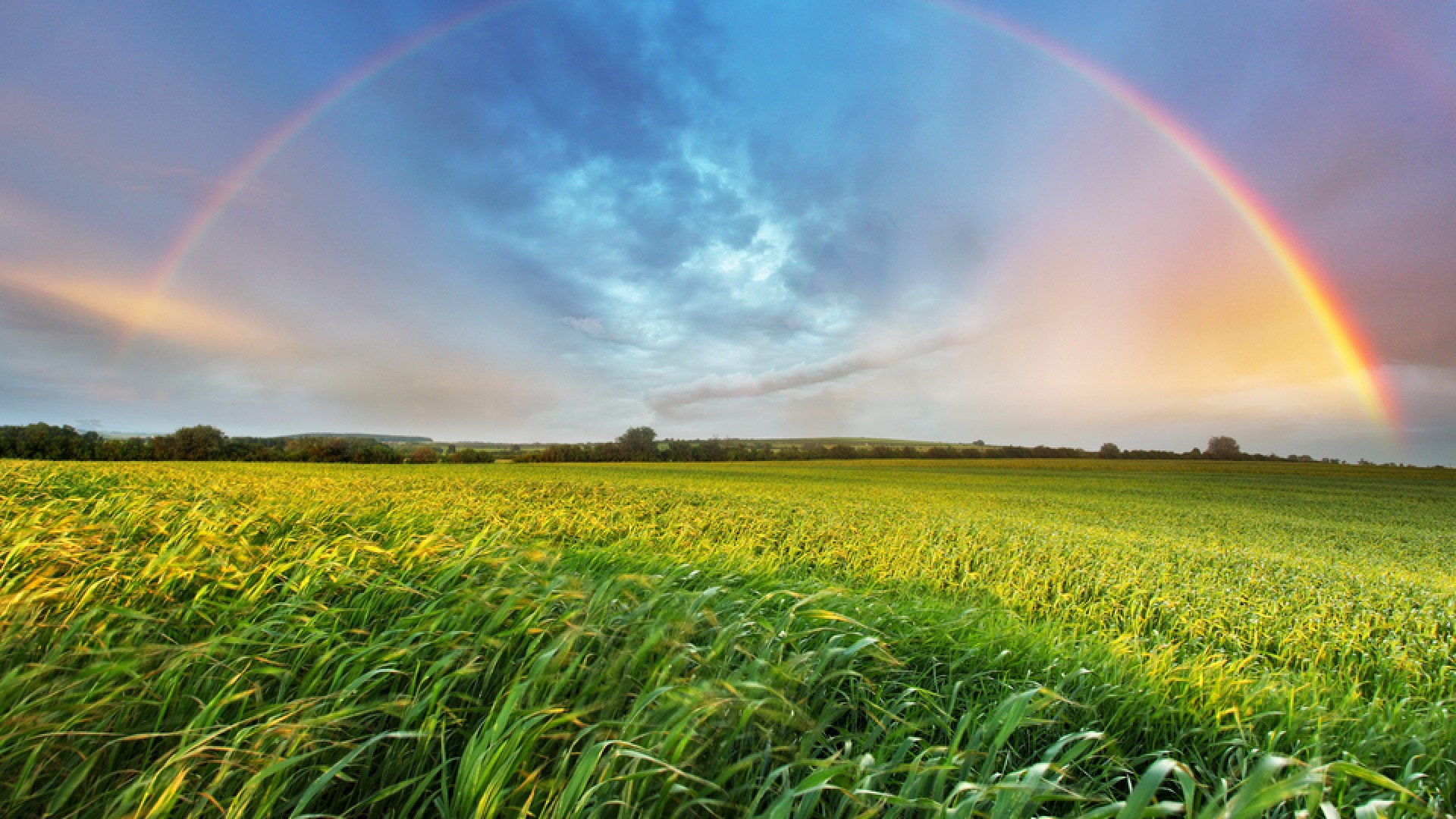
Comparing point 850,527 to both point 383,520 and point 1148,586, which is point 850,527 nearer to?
point 1148,586

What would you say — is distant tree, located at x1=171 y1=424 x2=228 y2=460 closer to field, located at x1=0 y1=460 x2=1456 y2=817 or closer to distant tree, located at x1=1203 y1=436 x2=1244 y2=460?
field, located at x1=0 y1=460 x2=1456 y2=817

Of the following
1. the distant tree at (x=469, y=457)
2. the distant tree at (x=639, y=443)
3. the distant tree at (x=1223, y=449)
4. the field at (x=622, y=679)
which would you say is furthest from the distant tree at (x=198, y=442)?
the distant tree at (x=1223, y=449)

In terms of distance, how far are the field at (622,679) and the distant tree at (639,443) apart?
75065 millimetres

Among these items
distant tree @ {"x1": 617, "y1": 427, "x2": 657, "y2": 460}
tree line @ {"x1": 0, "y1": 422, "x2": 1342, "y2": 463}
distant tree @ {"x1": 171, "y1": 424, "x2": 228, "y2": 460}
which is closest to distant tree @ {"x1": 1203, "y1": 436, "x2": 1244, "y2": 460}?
tree line @ {"x1": 0, "y1": 422, "x2": 1342, "y2": 463}

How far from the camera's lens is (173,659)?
87.4 inches

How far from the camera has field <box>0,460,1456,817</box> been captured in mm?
1854

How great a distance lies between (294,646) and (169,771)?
68cm

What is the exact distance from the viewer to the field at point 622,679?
1.85 m

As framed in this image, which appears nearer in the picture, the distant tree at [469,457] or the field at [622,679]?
the field at [622,679]

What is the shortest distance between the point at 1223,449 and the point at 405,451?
127109mm

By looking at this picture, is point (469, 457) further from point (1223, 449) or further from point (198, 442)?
point (1223, 449)

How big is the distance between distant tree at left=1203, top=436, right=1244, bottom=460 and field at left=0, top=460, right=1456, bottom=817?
112 metres

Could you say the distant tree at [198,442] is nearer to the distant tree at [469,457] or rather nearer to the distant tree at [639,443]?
the distant tree at [469,457]

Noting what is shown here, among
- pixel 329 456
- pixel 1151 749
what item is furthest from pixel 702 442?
pixel 1151 749
